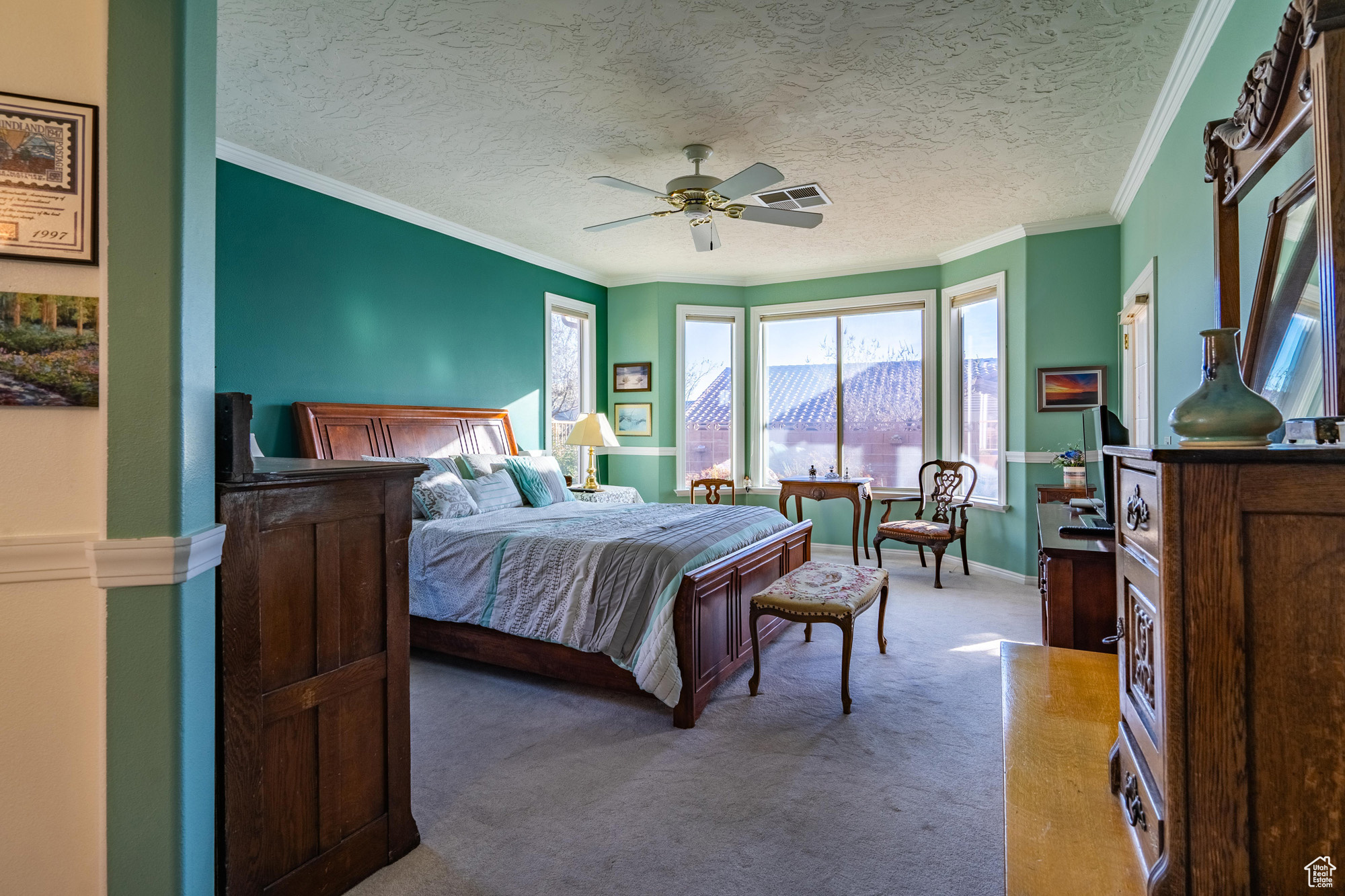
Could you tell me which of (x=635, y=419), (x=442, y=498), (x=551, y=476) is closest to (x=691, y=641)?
(x=442, y=498)

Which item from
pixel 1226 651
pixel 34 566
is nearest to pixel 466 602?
pixel 34 566

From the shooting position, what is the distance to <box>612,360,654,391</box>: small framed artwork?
22.7 ft

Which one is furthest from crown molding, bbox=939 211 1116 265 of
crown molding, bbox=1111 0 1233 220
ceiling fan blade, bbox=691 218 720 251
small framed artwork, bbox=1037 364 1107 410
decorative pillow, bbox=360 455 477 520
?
decorative pillow, bbox=360 455 477 520

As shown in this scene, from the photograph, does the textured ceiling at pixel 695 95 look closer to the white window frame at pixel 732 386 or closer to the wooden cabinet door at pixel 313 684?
the wooden cabinet door at pixel 313 684

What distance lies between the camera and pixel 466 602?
347 centimetres

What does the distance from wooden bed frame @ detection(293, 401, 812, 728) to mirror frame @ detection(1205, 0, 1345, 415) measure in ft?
7.03

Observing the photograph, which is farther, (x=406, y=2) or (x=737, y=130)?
(x=737, y=130)

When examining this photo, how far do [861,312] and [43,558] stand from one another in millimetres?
6346

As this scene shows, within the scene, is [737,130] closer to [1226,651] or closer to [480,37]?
[480,37]

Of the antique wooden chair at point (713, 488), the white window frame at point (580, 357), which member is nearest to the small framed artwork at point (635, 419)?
the white window frame at point (580, 357)

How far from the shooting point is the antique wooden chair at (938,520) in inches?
209

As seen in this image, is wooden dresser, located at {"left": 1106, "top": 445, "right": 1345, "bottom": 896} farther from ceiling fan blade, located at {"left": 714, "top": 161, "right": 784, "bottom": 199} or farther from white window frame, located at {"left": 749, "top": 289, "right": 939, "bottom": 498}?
white window frame, located at {"left": 749, "top": 289, "right": 939, "bottom": 498}

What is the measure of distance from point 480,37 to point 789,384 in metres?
4.82

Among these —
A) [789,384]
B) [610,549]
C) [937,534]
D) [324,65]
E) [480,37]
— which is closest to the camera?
[480,37]
